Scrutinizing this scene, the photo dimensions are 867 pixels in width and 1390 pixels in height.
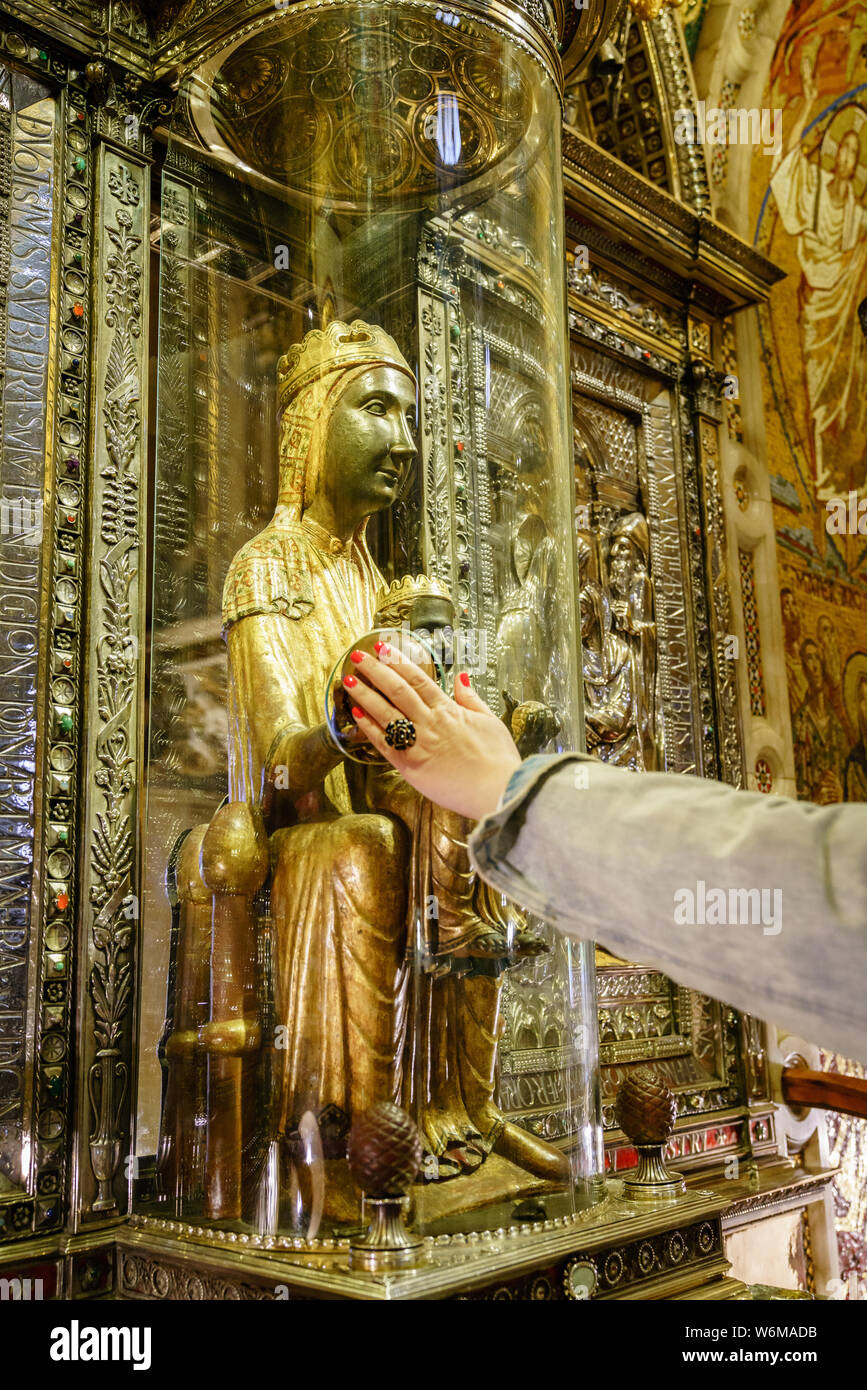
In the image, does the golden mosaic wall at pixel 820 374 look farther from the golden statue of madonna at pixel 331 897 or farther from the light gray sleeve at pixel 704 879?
the light gray sleeve at pixel 704 879

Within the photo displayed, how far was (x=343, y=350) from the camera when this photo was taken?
2.69 metres

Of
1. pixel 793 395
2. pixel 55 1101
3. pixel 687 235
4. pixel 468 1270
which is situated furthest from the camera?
pixel 793 395

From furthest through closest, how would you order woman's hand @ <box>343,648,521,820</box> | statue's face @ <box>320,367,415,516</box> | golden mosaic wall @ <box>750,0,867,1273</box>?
1. golden mosaic wall @ <box>750,0,867,1273</box>
2. statue's face @ <box>320,367,415,516</box>
3. woman's hand @ <box>343,648,521,820</box>

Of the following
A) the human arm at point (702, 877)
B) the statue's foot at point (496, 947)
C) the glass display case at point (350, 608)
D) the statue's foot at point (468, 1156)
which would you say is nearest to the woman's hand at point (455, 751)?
the human arm at point (702, 877)

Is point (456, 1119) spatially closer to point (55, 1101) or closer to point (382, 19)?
point (55, 1101)

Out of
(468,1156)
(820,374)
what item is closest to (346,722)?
(468,1156)

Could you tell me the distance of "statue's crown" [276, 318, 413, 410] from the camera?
268 centimetres

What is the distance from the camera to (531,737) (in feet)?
8.20

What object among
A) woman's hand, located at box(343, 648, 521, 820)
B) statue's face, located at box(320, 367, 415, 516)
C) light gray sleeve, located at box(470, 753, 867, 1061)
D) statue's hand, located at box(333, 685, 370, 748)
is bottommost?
light gray sleeve, located at box(470, 753, 867, 1061)

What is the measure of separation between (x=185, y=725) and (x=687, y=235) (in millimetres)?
4063

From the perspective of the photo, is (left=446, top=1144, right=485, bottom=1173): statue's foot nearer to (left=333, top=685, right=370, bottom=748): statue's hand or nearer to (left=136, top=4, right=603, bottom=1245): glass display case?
(left=136, top=4, right=603, bottom=1245): glass display case

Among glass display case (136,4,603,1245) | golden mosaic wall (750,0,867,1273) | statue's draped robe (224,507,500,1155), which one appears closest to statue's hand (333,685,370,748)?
glass display case (136,4,603,1245)

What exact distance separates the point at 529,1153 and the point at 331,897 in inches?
26.4
